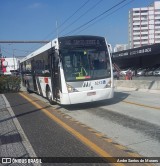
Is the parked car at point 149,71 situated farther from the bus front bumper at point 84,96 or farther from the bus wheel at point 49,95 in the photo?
the bus front bumper at point 84,96

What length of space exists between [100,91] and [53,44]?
2.96 metres

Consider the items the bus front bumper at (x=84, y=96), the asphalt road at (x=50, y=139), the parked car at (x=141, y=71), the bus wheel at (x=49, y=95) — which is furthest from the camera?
the parked car at (x=141, y=71)

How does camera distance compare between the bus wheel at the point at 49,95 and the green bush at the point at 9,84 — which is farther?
the green bush at the point at 9,84

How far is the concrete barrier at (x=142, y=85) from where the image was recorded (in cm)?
2012

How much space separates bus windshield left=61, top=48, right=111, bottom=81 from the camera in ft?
40.9

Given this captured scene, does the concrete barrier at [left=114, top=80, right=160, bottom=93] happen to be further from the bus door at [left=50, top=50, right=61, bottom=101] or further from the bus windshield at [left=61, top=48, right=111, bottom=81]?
the bus door at [left=50, top=50, right=61, bottom=101]

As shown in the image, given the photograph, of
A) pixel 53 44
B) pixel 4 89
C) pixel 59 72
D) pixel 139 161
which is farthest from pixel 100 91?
pixel 4 89

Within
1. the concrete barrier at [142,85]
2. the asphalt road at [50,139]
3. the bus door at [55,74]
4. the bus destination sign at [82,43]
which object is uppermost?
the bus destination sign at [82,43]

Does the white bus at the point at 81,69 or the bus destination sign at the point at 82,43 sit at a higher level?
the bus destination sign at the point at 82,43

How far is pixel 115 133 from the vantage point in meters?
8.09

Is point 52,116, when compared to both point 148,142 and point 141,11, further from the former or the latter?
point 141,11

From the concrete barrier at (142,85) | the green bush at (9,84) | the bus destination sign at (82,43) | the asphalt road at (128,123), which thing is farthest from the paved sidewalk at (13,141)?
the green bush at (9,84)

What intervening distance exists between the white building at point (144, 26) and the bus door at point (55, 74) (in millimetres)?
121198

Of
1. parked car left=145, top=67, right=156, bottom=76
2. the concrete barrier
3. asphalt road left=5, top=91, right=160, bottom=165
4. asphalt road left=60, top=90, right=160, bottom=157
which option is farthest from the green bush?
parked car left=145, top=67, right=156, bottom=76
